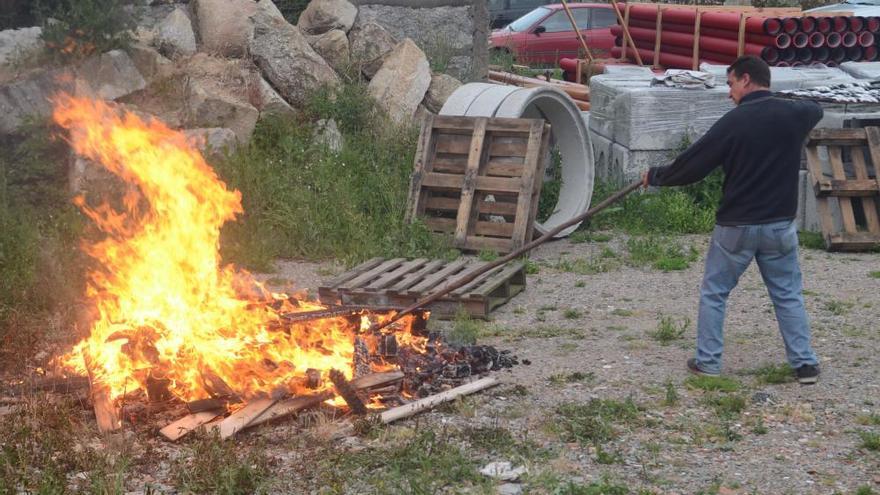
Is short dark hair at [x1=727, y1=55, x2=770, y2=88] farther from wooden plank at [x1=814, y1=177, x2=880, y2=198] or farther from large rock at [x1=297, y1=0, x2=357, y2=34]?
large rock at [x1=297, y1=0, x2=357, y2=34]

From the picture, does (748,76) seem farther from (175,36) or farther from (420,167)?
(175,36)

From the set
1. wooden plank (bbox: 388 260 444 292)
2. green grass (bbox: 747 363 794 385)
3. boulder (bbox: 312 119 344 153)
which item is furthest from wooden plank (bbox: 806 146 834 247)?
boulder (bbox: 312 119 344 153)

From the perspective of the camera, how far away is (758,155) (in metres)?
6.46

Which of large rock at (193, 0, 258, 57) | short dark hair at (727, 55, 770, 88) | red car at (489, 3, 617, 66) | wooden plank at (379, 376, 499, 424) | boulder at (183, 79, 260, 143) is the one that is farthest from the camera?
red car at (489, 3, 617, 66)

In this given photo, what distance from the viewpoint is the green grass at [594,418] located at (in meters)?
5.67

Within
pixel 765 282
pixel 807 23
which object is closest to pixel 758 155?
pixel 765 282

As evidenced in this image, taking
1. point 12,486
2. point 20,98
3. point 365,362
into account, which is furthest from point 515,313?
point 20,98

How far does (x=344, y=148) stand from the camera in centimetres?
1130

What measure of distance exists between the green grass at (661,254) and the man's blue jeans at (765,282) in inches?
111

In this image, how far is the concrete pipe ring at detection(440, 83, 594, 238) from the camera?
35.2 feet

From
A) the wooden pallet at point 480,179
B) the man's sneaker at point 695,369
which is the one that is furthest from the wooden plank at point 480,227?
the man's sneaker at point 695,369

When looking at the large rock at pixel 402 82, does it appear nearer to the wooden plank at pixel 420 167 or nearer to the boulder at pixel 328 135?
the boulder at pixel 328 135

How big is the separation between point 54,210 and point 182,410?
4.50 metres

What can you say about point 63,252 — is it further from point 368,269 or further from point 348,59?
point 348,59
